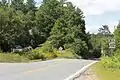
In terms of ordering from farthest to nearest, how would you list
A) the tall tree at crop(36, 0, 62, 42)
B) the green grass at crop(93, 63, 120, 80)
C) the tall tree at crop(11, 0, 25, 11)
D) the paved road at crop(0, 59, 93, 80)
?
the tall tree at crop(11, 0, 25, 11) < the tall tree at crop(36, 0, 62, 42) < the green grass at crop(93, 63, 120, 80) < the paved road at crop(0, 59, 93, 80)

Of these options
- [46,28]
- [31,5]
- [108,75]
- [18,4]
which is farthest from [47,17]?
[108,75]

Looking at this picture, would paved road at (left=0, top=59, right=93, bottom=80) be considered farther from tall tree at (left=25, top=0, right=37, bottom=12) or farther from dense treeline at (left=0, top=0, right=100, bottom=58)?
tall tree at (left=25, top=0, right=37, bottom=12)

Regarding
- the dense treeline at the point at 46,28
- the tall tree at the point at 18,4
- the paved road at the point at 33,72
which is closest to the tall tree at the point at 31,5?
the dense treeline at the point at 46,28

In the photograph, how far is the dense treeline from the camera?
7894cm

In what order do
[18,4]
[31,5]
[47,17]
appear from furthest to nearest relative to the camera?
[31,5] → [18,4] → [47,17]

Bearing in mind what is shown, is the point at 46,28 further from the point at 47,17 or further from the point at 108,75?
the point at 108,75

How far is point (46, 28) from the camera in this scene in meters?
131

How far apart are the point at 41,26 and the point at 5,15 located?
188 ft

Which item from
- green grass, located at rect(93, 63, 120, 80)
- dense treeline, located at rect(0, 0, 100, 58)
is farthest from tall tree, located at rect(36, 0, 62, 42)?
green grass, located at rect(93, 63, 120, 80)

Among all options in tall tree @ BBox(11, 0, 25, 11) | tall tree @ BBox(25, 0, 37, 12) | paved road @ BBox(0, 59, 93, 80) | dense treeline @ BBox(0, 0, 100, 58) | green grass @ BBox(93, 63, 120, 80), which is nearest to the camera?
paved road @ BBox(0, 59, 93, 80)

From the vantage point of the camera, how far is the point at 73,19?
112m

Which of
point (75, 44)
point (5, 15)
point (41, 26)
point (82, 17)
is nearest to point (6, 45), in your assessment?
point (5, 15)

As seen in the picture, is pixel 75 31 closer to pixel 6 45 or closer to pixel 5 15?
pixel 6 45

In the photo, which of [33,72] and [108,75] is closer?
[33,72]
